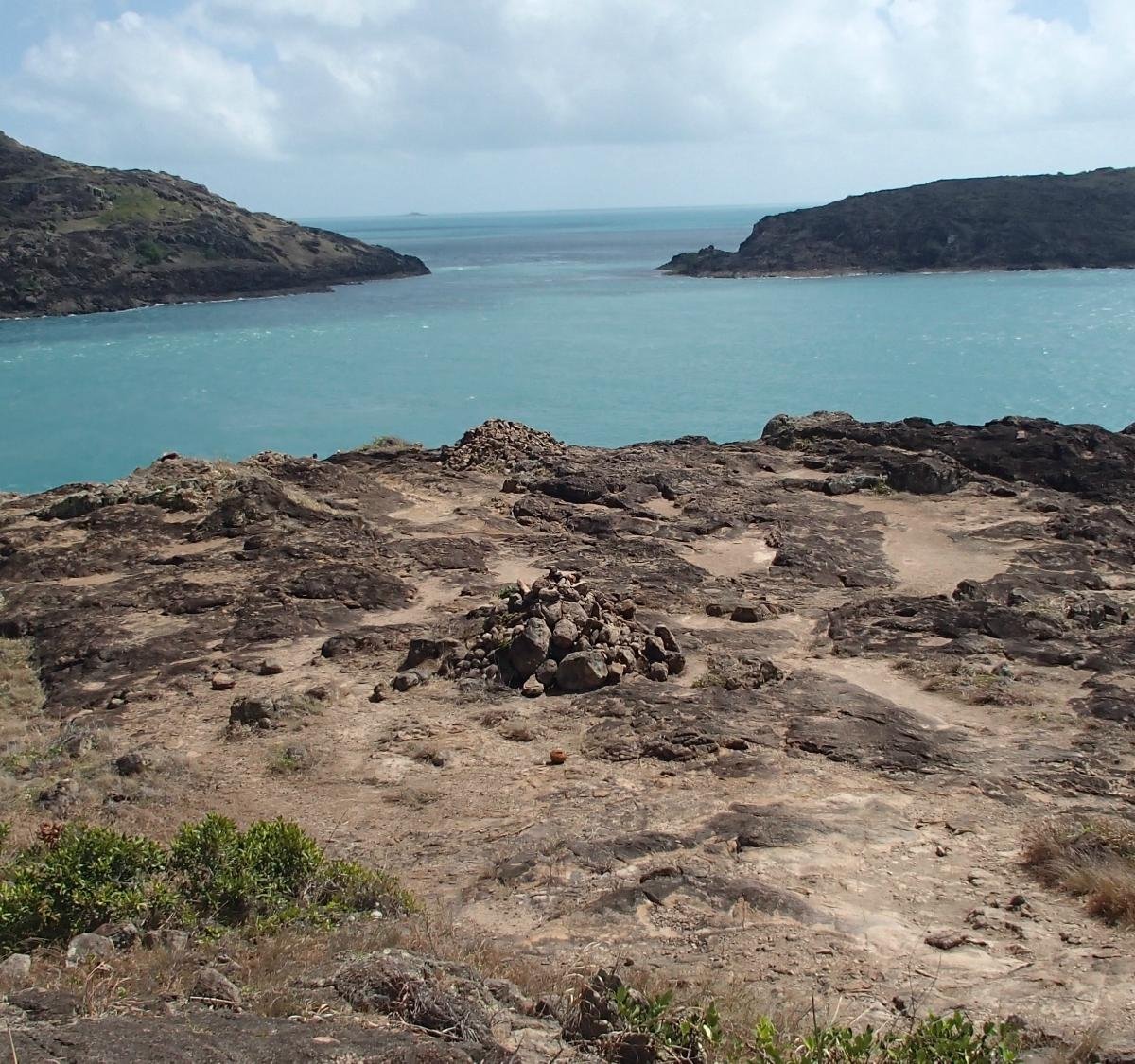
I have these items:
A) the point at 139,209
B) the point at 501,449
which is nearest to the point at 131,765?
the point at 501,449

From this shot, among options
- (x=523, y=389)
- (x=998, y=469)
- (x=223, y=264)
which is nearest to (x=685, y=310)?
(x=523, y=389)

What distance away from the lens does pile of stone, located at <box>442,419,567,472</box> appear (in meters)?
26.0

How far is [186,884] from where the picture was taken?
7160 mm

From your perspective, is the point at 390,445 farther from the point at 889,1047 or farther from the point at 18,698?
the point at 889,1047

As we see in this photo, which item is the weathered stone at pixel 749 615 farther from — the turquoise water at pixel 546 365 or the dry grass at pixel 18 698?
the turquoise water at pixel 546 365

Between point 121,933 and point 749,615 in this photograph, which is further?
point 749,615

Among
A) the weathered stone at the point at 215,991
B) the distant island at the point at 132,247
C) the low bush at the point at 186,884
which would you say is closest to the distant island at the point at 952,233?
the distant island at the point at 132,247

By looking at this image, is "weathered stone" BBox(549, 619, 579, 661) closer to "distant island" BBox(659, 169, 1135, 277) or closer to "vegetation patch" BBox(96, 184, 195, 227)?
"vegetation patch" BBox(96, 184, 195, 227)

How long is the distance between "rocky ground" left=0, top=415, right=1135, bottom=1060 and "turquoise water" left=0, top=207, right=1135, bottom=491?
14319mm

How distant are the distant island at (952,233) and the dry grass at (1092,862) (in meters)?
86.1

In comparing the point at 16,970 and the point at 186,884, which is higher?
the point at 16,970

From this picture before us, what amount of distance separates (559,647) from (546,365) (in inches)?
1423

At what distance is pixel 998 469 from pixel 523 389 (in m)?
22.4

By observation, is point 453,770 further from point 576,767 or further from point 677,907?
point 677,907
